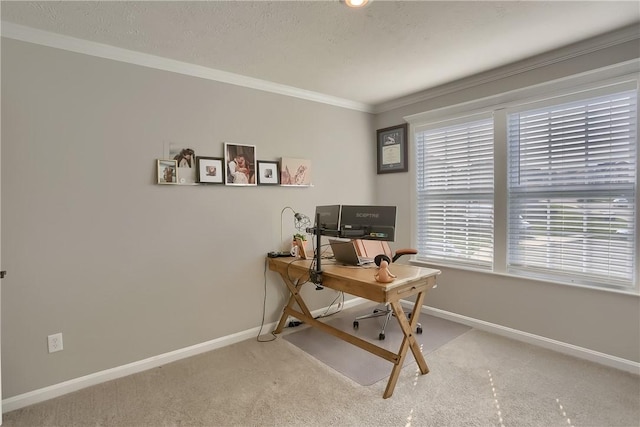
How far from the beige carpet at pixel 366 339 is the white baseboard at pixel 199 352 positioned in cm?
28

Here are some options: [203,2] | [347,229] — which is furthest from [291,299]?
[203,2]

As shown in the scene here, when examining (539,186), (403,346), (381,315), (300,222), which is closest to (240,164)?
(300,222)

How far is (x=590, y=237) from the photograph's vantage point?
8.23 ft

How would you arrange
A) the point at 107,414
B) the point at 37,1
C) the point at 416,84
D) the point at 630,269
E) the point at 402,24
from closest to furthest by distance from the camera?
the point at 37,1 → the point at 107,414 → the point at 402,24 → the point at 630,269 → the point at 416,84

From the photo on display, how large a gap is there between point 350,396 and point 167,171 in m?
2.09

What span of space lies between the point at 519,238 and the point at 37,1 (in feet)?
12.4

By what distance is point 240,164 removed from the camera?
291 cm

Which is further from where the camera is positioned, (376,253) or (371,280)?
(376,253)

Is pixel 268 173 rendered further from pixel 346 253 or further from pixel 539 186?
pixel 539 186

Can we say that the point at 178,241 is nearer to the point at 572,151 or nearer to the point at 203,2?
the point at 203,2

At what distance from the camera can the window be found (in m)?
2.37

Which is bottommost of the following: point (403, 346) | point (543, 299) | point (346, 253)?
point (403, 346)

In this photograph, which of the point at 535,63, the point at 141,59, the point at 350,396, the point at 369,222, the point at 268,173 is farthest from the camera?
the point at 268,173

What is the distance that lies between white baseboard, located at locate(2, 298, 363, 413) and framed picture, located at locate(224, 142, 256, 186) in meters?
1.38
